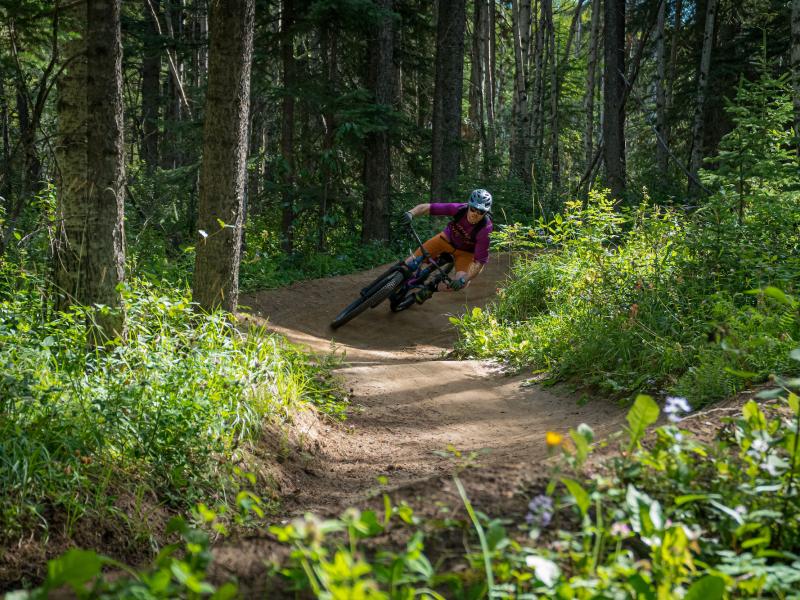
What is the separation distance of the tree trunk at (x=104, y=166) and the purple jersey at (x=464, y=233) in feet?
19.9

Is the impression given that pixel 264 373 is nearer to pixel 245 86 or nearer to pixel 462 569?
pixel 245 86

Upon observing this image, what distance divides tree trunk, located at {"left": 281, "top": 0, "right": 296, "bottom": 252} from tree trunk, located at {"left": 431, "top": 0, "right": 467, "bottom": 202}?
152 inches

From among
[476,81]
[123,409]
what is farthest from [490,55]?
[123,409]

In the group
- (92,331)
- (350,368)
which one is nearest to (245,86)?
(92,331)

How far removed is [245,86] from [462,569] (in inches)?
201

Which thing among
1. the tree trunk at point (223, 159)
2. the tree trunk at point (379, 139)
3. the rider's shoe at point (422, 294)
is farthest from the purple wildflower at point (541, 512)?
the tree trunk at point (379, 139)

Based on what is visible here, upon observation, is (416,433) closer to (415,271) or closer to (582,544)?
(582,544)

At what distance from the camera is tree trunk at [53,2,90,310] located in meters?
5.32

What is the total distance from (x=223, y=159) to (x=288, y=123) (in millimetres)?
9187

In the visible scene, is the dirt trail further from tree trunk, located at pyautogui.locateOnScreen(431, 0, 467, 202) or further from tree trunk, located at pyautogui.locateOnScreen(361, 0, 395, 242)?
tree trunk, located at pyautogui.locateOnScreen(431, 0, 467, 202)

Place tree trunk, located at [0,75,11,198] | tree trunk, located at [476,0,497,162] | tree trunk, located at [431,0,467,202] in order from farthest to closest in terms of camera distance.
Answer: tree trunk, located at [476,0,497,162]
tree trunk, located at [431,0,467,202]
tree trunk, located at [0,75,11,198]

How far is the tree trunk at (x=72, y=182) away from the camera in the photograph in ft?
17.4

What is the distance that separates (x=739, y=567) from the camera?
7.42 ft

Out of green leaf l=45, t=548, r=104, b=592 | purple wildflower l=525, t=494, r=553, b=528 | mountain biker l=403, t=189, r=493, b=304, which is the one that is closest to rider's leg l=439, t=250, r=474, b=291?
mountain biker l=403, t=189, r=493, b=304
